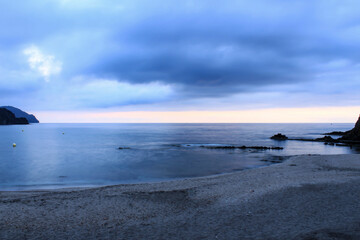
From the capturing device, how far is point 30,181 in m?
24.8

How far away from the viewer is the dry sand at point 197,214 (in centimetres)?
871

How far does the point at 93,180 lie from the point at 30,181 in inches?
240

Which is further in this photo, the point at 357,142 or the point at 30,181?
the point at 357,142

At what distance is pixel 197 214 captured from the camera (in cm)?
1084

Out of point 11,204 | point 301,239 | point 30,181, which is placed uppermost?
point 301,239

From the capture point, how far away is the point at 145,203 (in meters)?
13.1

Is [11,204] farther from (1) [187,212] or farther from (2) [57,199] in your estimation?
(1) [187,212]

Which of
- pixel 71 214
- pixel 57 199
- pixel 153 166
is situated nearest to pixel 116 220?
pixel 71 214

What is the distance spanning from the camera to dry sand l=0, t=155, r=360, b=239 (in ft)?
28.6

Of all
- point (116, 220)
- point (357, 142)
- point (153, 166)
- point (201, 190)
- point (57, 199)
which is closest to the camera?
point (116, 220)

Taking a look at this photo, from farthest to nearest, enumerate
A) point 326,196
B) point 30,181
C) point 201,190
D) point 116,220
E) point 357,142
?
point 357,142
point 30,181
point 201,190
point 326,196
point 116,220

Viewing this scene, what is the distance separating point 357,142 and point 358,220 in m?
61.6

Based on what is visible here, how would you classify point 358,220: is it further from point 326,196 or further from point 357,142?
point 357,142

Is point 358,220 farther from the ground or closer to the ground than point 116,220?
farther from the ground
